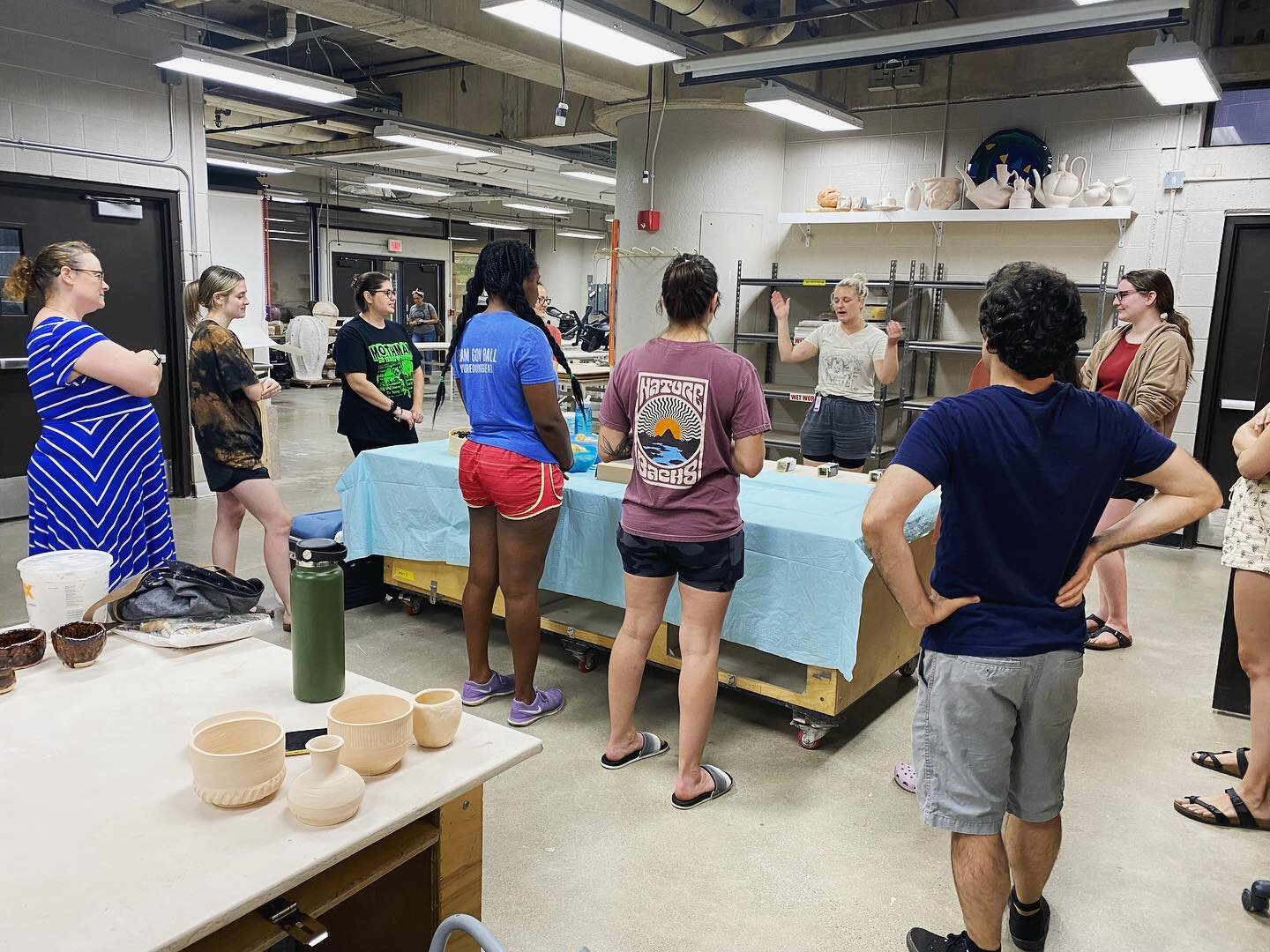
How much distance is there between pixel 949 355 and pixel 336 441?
19.0 feet

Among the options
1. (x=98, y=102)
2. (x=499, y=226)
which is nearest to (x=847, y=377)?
(x=98, y=102)

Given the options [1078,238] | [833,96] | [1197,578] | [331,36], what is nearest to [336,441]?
[331,36]

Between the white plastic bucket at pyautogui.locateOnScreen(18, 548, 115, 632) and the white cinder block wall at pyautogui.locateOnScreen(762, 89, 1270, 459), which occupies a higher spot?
the white cinder block wall at pyautogui.locateOnScreen(762, 89, 1270, 459)

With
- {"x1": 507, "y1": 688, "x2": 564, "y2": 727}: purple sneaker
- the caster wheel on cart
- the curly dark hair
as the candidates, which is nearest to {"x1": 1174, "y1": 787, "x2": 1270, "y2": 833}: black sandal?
the caster wheel on cart

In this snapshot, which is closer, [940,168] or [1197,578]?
[1197,578]

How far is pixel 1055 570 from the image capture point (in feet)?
5.78

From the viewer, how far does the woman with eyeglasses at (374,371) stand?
4.16 m

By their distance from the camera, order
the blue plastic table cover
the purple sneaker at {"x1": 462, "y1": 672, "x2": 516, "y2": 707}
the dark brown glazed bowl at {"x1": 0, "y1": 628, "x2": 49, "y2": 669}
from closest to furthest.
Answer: the dark brown glazed bowl at {"x1": 0, "y1": 628, "x2": 49, "y2": 669}
the blue plastic table cover
the purple sneaker at {"x1": 462, "y1": 672, "x2": 516, "y2": 707}

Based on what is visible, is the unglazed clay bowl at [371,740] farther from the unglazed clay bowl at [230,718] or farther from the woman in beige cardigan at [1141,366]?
the woman in beige cardigan at [1141,366]

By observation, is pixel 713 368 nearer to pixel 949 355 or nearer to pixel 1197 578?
pixel 1197 578

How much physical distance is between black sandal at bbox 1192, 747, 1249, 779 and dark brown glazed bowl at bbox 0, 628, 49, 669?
3.31 metres

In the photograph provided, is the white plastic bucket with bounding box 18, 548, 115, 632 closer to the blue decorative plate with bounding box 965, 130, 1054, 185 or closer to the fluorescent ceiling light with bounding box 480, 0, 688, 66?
the fluorescent ceiling light with bounding box 480, 0, 688, 66

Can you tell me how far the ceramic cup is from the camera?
1.46 metres

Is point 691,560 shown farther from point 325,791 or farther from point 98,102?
point 98,102
